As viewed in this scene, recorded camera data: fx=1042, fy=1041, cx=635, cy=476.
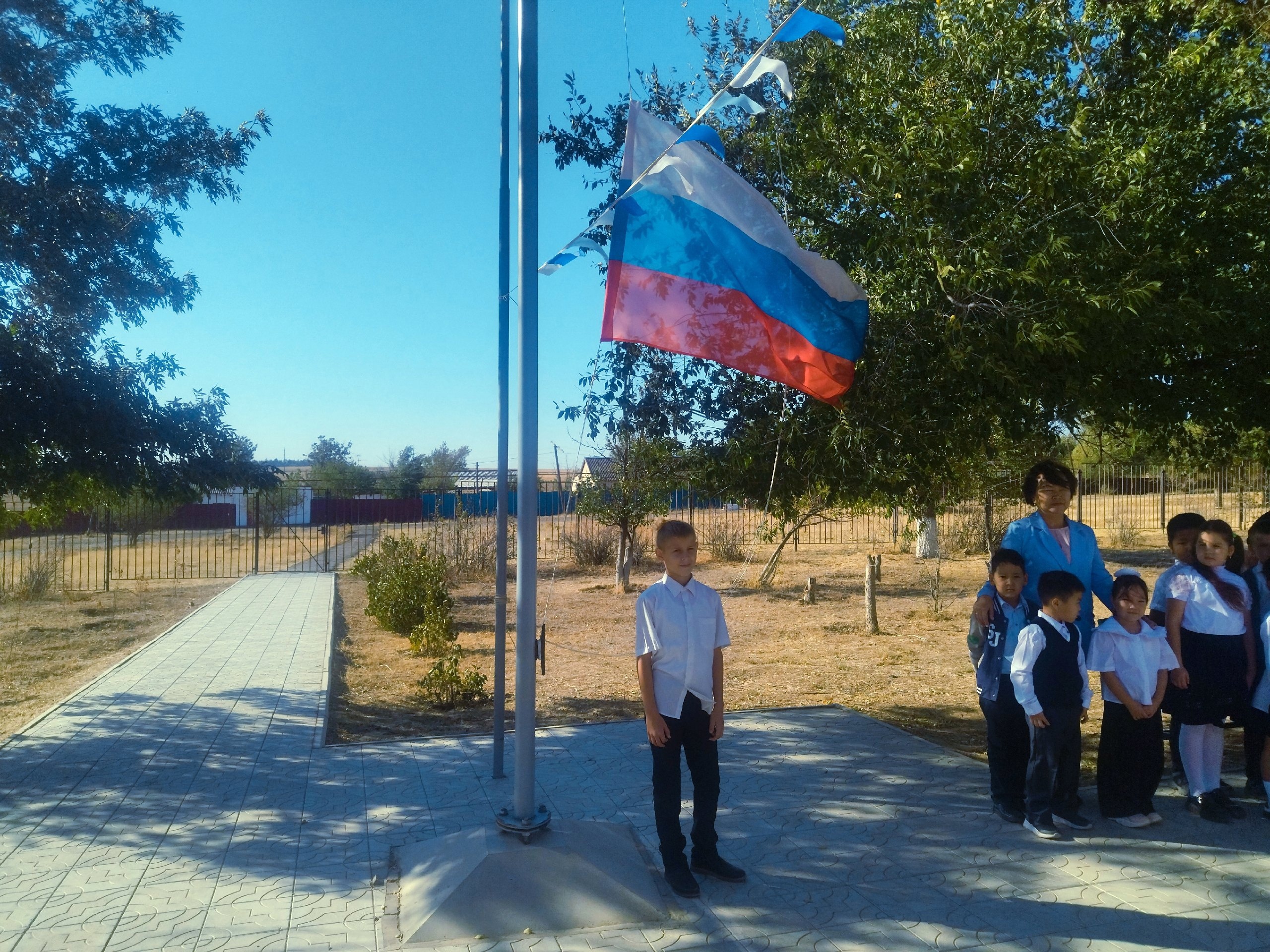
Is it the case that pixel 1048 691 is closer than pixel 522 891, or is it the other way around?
pixel 522 891

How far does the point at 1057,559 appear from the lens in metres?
5.14

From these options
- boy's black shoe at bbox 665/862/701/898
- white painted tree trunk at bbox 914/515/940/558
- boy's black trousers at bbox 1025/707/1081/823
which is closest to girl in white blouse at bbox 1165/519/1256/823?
boy's black trousers at bbox 1025/707/1081/823

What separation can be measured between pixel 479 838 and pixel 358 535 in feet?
103

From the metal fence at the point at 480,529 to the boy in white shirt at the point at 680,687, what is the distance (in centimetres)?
1236

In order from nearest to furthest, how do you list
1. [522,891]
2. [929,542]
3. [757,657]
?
1. [522,891]
2. [757,657]
3. [929,542]

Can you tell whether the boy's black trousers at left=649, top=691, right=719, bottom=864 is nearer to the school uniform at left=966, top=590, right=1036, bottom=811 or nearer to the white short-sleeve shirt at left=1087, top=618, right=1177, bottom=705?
the school uniform at left=966, top=590, right=1036, bottom=811

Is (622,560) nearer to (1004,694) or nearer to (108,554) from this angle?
(108,554)

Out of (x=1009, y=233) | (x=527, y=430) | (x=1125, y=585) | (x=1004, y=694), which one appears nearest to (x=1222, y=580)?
(x=1125, y=585)

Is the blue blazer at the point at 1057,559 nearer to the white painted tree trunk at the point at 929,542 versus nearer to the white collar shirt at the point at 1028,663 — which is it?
the white collar shirt at the point at 1028,663

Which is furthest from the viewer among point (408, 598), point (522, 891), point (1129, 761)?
point (408, 598)

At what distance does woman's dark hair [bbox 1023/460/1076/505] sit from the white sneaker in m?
1.60

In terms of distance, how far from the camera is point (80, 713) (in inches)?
324

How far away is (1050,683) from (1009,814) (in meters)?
0.83

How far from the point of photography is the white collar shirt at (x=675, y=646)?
4238 mm
